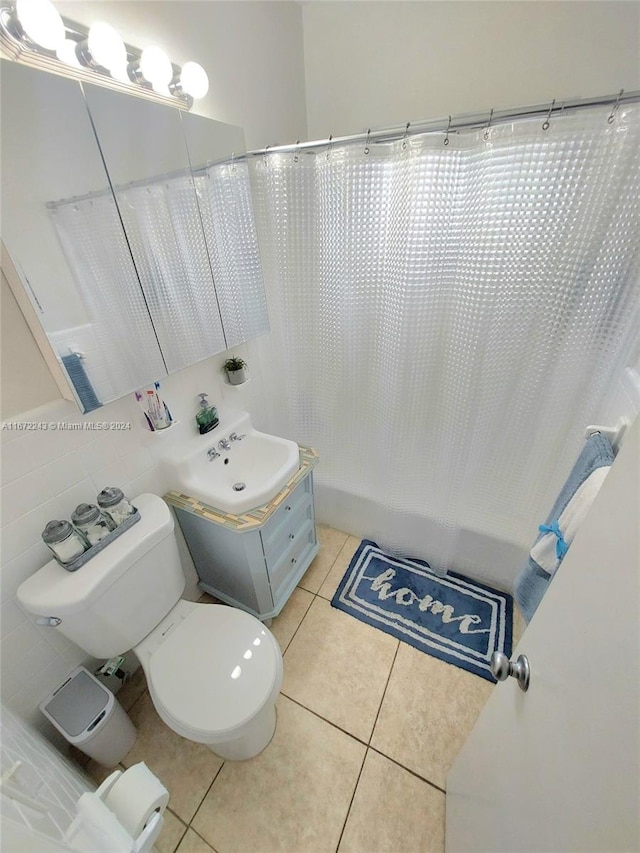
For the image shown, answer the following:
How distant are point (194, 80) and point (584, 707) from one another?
1.72m

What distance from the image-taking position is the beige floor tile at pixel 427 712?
114 centimetres

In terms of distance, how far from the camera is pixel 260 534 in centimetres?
120

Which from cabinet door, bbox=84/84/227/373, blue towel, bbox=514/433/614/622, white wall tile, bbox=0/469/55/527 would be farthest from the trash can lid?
blue towel, bbox=514/433/614/622

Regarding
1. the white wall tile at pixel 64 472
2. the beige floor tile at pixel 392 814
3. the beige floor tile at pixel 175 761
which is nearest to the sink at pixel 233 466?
the white wall tile at pixel 64 472

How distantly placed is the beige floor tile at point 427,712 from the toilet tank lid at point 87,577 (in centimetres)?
107

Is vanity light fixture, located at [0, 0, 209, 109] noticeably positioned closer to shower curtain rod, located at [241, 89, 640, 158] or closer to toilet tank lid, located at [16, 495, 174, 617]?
shower curtain rod, located at [241, 89, 640, 158]

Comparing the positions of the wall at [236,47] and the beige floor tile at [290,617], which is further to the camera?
the beige floor tile at [290,617]

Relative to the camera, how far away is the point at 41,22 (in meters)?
0.71

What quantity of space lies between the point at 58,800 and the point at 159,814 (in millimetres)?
199

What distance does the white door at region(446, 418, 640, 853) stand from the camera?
0.33 m

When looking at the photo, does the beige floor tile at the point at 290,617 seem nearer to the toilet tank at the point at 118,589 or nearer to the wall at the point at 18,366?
the toilet tank at the point at 118,589

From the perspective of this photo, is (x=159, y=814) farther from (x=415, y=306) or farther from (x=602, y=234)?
(x=602, y=234)

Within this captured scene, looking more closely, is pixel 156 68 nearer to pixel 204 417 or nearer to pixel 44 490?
pixel 204 417

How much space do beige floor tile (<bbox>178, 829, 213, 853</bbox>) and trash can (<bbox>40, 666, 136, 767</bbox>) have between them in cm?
34
